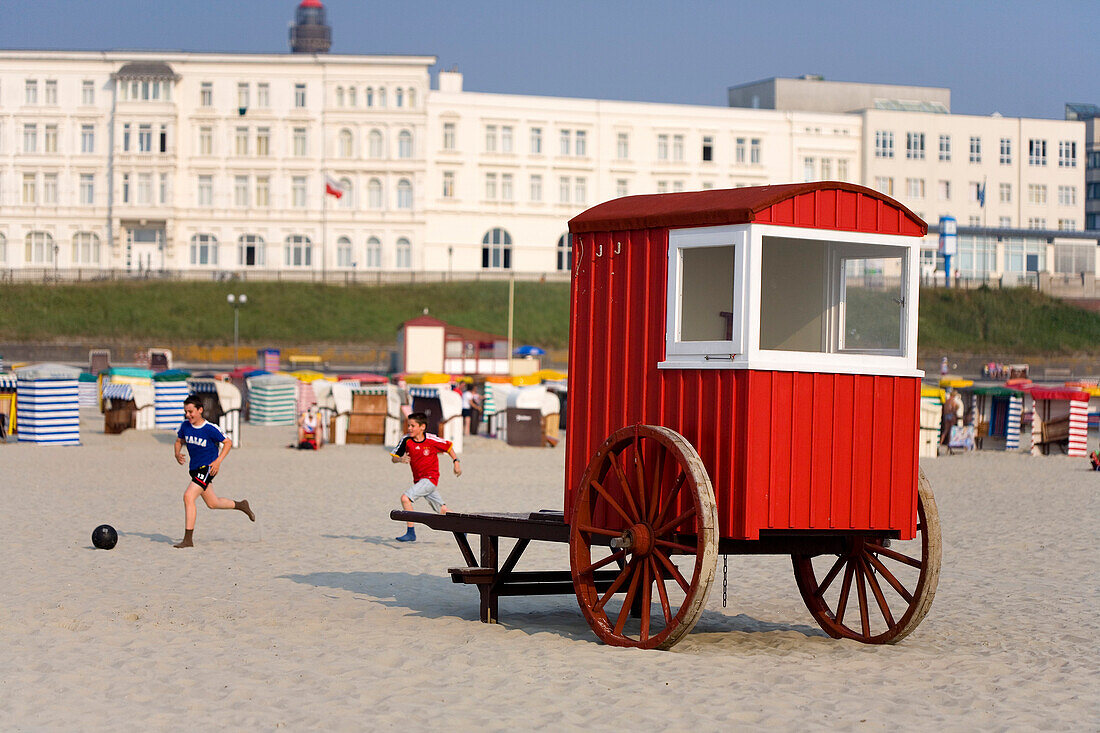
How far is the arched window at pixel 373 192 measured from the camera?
87.9m

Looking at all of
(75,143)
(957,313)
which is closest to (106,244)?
(75,143)

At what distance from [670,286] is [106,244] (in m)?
82.5

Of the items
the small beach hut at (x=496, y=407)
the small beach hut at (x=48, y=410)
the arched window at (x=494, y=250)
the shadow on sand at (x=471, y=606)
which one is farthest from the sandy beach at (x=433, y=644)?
the arched window at (x=494, y=250)

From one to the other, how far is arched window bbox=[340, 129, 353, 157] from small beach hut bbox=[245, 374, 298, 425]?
50.3m

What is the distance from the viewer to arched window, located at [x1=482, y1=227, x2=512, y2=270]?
296ft

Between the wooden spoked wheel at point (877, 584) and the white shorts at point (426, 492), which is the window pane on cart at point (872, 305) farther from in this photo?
the white shorts at point (426, 492)

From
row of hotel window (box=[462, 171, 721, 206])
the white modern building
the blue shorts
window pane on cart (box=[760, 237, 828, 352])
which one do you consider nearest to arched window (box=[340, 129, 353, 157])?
the white modern building

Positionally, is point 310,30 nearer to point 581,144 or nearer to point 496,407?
point 581,144

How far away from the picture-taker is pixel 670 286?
936 centimetres

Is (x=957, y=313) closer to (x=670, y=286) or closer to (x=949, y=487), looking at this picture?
(x=949, y=487)

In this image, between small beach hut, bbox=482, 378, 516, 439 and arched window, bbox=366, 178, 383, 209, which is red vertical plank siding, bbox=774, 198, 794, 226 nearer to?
small beach hut, bbox=482, 378, 516, 439

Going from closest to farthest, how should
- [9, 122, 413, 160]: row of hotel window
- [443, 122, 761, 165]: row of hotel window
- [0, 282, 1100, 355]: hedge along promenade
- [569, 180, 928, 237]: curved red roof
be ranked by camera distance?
[569, 180, 928, 237]: curved red roof, [0, 282, 1100, 355]: hedge along promenade, [9, 122, 413, 160]: row of hotel window, [443, 122, 761, 165]: row of hotel window

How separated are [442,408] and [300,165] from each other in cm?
6039

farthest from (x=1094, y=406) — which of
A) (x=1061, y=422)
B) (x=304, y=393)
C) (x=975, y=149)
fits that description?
(x=975, y=149)
